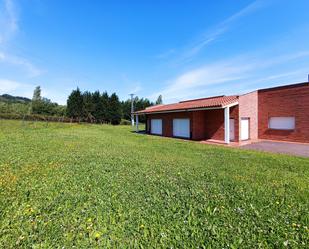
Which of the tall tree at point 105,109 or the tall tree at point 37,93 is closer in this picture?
the tall tree at point 105,109

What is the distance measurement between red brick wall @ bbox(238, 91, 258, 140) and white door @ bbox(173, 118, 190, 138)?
14.6ft

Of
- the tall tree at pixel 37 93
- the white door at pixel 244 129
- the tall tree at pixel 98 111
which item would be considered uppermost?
the tall tree at pixel 37 93

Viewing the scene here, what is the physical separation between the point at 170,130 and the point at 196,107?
15.2 ft

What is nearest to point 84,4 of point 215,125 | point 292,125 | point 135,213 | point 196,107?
point 196,107

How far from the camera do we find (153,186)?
13.6 ft

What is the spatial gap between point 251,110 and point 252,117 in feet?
2.06

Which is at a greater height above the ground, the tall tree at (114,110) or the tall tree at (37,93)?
the tall tree at (37,93)

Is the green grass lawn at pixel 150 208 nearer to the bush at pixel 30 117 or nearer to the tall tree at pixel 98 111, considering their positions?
the bush at pixel 30 117

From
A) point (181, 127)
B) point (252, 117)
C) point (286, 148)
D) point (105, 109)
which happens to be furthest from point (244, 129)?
point (105, 109)

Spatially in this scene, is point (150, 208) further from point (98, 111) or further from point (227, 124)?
point (98, 111)

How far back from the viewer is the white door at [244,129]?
14.0m

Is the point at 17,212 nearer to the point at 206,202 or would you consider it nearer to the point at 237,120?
the point at 206,202

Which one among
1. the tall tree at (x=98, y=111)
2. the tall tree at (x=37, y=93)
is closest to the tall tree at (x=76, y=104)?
the tall tree at (x=98, y=111)

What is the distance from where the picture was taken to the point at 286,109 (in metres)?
14.0
